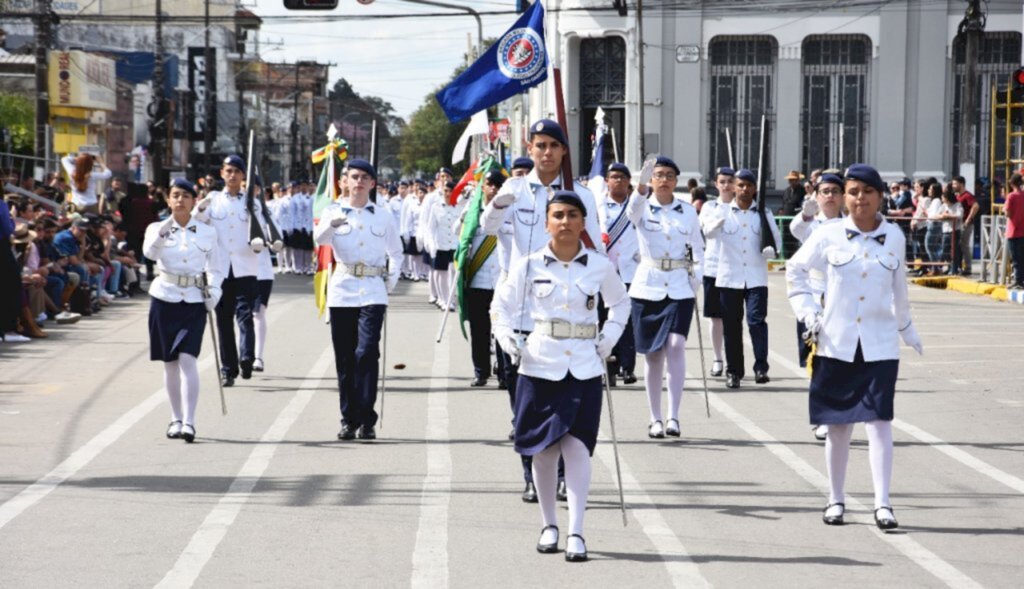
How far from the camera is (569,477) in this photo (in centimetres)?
759

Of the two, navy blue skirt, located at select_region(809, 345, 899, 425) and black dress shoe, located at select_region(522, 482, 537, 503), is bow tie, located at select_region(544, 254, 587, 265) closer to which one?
navy blue skirt, located at select_region(809, 345, 899, 425)

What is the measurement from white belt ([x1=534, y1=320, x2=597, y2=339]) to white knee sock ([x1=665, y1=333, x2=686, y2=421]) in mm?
3859

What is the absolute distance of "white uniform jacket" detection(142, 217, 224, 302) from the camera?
11.4 m

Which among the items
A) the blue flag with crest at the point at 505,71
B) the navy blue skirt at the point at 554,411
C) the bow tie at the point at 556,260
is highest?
the blue flag with crest at the point at 505,71

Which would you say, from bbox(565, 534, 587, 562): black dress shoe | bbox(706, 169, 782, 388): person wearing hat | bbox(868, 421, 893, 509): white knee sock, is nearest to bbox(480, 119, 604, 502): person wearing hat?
bbox(565, 534, 587, 562): black dress shoe

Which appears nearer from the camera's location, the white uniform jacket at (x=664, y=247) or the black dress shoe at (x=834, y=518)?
the black dress shoe at (x=834, y=518)

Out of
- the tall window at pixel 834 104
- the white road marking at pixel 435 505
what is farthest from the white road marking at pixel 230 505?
the tall window at pixel 834 104

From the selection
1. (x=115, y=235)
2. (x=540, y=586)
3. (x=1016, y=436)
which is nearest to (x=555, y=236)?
(x=540, y=586)

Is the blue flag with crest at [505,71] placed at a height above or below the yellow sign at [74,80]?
below

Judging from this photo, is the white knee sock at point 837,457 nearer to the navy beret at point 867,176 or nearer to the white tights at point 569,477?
the navy beret at point 867,176

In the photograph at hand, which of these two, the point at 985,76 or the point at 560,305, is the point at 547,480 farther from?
the point at 985,76

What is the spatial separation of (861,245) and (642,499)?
1875 millimetres

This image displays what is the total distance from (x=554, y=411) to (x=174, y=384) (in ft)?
14.8

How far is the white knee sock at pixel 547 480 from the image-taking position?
7.63 metres
